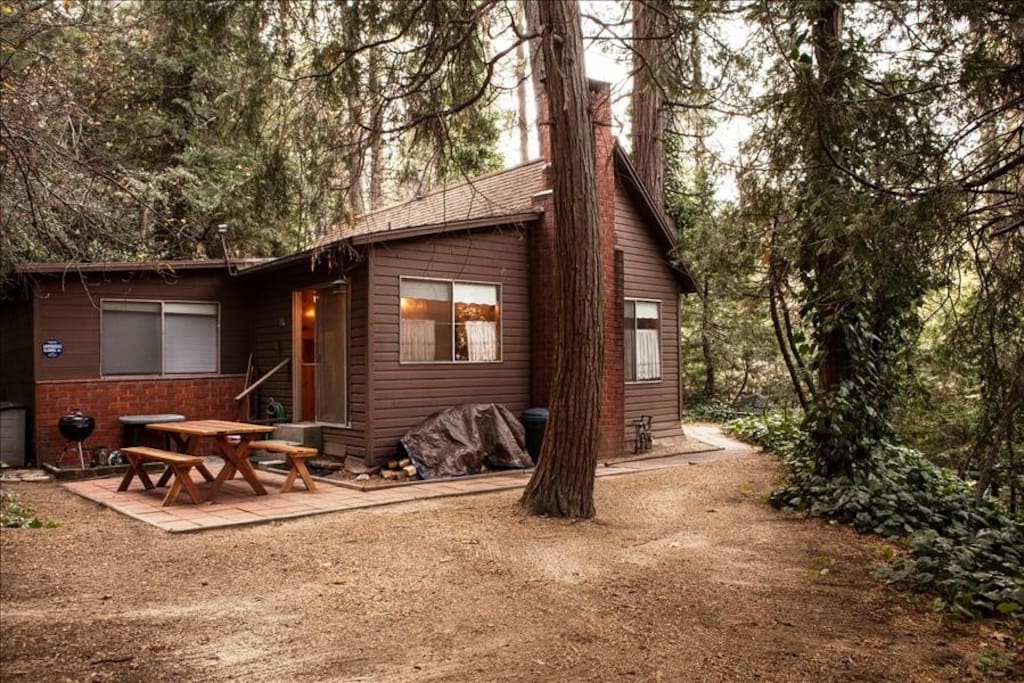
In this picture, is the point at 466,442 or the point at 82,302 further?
the point at 82,302

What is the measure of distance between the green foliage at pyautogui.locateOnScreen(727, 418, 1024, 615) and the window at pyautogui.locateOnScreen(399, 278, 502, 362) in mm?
4518

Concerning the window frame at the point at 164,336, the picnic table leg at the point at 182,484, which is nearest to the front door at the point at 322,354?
the window frame at the point at 164,336

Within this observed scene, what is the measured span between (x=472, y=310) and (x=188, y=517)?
16.7 feet

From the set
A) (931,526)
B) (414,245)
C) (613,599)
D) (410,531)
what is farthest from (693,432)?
(613,599)

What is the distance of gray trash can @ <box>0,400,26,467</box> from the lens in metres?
10.6

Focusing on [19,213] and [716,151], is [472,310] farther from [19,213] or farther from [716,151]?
[19,213]

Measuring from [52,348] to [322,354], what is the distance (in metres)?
3.69

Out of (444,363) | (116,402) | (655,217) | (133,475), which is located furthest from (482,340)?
(116,402)

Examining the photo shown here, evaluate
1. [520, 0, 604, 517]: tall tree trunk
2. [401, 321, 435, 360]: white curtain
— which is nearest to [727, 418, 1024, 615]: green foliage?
[520, 0, 604, 517]: tall tree trunk

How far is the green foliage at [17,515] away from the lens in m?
6.90

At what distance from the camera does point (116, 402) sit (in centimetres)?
1127

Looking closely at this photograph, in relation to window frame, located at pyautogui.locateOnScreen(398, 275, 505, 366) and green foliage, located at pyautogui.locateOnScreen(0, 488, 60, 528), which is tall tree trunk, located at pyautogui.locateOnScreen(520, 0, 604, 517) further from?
green foliage, located at pyautogui.locateOnScreen(0, 488, 60, 528)

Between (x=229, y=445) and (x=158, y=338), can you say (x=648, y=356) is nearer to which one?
(x=229, y=445)

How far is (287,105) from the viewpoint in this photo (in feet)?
20.8
